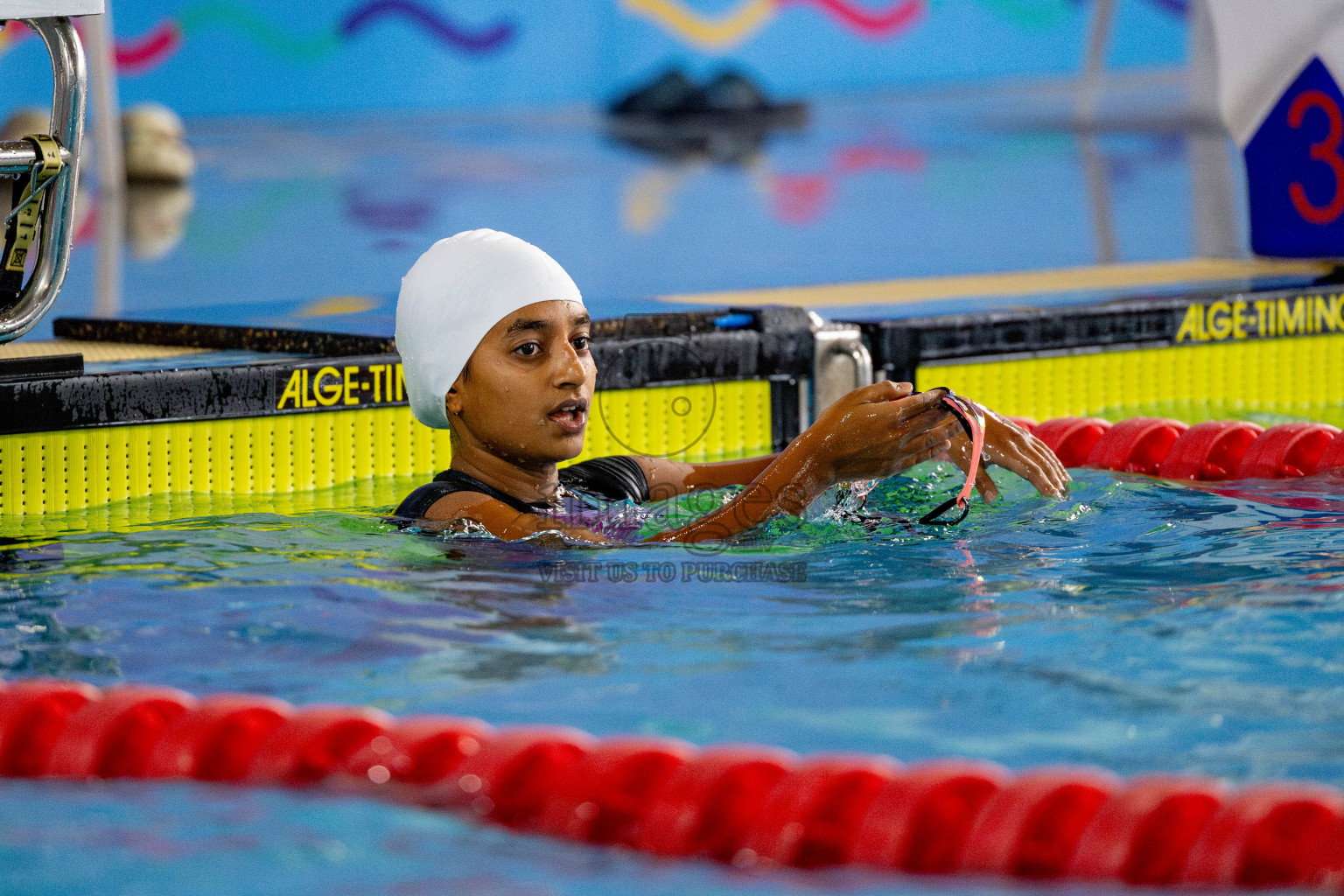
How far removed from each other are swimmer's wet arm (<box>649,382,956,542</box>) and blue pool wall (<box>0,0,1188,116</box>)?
43.7 feet

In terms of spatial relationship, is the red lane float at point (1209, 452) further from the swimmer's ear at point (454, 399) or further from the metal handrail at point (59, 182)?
the metal handrail at point (59, 182)

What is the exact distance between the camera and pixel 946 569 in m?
3.39

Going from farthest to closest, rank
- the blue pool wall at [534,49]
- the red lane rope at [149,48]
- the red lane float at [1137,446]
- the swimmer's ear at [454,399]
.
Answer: the blue pool wall at [534,49] < the red lane rope at [149,48] < the red lane float at [1137,446] < the swimmer's ear at [454,399]

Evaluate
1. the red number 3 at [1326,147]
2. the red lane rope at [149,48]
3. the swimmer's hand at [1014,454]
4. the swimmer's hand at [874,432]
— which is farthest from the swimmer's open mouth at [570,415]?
the red lane rope at [149,48]

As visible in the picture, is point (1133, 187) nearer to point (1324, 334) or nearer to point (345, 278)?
point (345, 278)

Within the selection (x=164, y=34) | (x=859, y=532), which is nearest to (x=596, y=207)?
(x=164, y=34)

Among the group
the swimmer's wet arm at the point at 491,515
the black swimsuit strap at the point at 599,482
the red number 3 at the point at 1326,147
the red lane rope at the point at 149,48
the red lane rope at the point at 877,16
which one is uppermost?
the red lane rope at the point at 877,16

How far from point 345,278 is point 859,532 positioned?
5616 millimetres

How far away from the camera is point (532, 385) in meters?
3.41

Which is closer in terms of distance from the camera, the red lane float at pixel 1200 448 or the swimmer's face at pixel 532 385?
the swimmer's face at pixel 532 385

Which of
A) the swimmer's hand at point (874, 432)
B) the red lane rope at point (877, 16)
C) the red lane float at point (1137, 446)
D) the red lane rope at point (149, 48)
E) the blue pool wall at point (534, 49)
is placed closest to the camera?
the swimmer's hand at point (874, 432)

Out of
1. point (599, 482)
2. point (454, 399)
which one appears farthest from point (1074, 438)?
point (454, 399)

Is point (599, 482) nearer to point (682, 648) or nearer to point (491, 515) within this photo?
point (491, 515)

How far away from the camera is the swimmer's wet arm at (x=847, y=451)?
3387 mm
